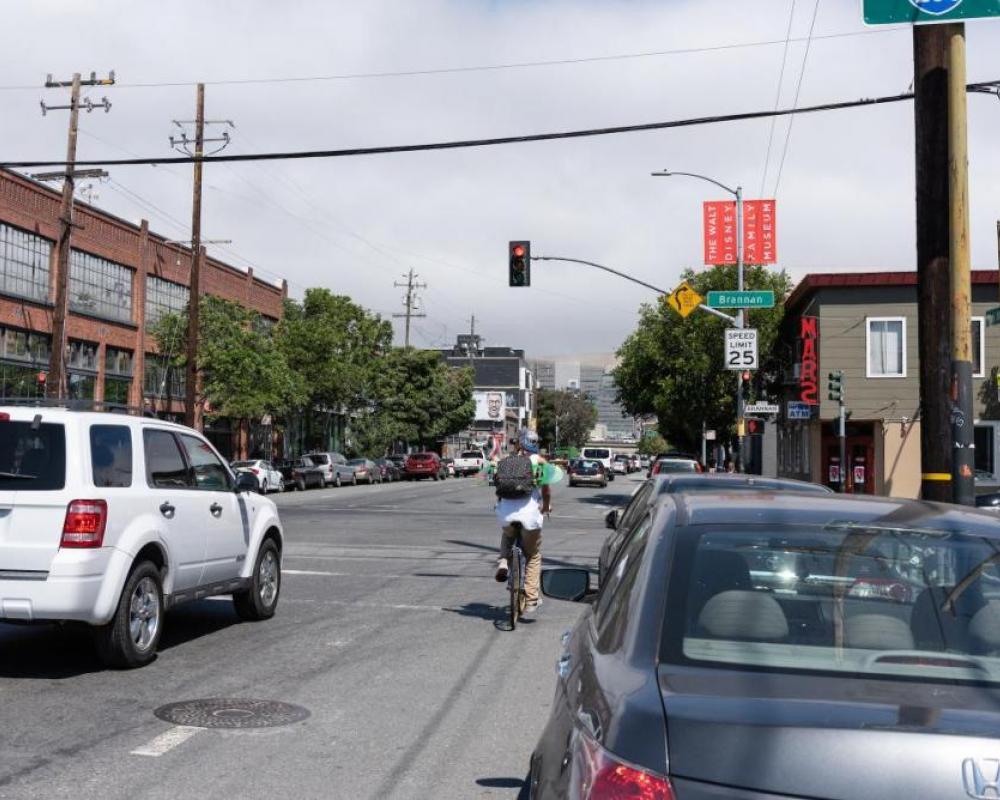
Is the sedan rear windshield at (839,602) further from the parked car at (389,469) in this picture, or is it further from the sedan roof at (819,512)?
the parked car at (389,469)

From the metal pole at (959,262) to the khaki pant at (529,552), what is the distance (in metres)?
3.75

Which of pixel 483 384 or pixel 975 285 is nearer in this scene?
pixel 975 285

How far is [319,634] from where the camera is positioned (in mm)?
Result: 10102

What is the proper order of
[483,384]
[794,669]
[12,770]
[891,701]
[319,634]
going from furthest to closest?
[483,384]
[319,634]
[12,770]
[794,669]
[891,701]

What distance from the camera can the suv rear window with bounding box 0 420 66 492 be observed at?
7.96 metres

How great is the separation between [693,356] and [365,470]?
74.5 feet

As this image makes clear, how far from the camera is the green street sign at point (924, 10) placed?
9273 mm

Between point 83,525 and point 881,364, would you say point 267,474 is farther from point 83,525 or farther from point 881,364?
point 83,525

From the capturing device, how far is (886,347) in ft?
113

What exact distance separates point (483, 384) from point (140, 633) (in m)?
142

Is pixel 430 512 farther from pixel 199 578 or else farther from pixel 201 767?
pixel 201 767

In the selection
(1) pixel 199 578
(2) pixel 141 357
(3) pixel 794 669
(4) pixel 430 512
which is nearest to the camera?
(3) pixel 794 669

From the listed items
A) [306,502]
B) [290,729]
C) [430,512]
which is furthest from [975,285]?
[290,729]

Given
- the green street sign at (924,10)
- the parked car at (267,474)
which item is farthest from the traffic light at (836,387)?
the parked car at (267,474)
